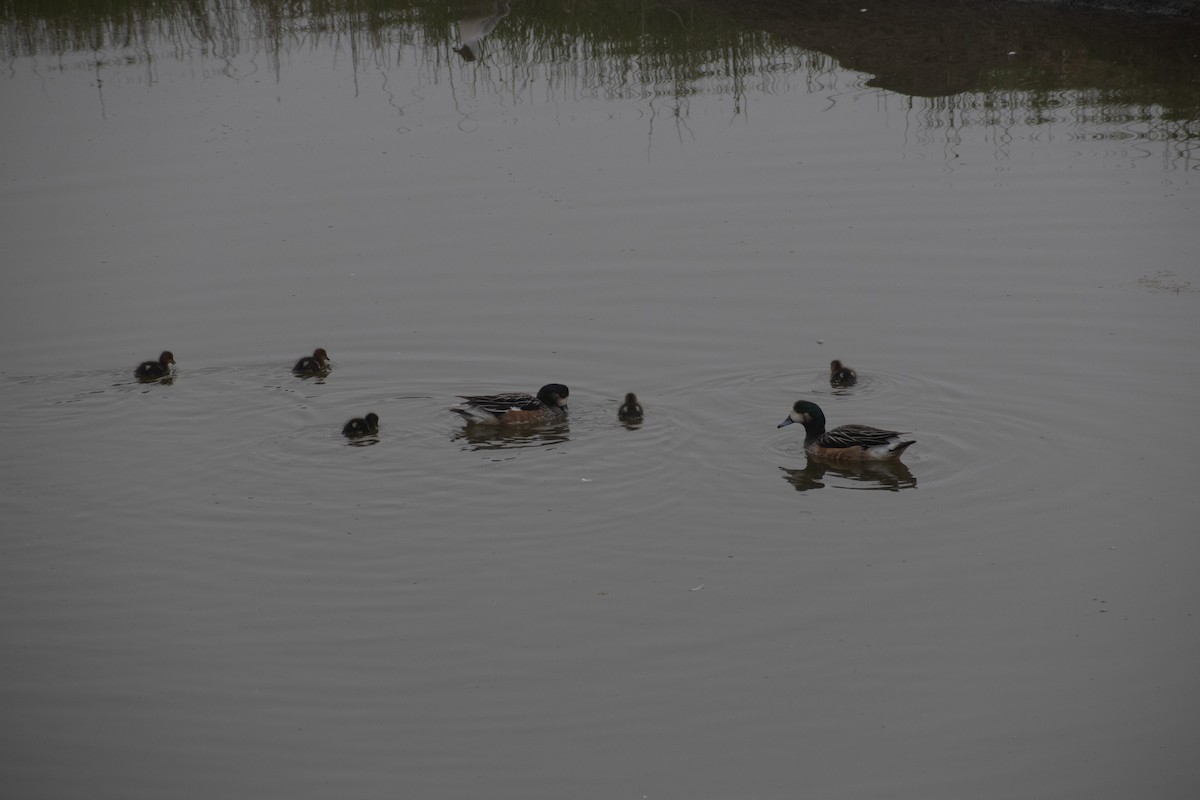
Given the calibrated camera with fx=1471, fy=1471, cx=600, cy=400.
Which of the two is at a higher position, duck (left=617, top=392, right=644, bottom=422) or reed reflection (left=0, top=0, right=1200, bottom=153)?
reed reflection (left=0, top=0, right=1200, bottom=153)

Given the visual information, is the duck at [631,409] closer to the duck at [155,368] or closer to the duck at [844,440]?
the duck at [844,440]

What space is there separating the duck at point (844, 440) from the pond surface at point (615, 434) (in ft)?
0.49

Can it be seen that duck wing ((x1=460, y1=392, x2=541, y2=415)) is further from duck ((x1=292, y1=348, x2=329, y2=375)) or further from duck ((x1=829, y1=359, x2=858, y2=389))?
duck ((x1=829, y1=359, x2=858, y2=389))

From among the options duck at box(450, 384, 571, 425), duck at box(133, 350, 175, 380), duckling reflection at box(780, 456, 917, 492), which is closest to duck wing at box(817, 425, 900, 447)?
duckling reflection at box(780, 456, 917, 492)

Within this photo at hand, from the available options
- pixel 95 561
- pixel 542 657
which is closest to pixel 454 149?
pixel 95 561

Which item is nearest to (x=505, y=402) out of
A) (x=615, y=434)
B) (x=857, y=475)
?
(x=615, y=434)

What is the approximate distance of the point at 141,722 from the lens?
6.70m

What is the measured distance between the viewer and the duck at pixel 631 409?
9.66 meters

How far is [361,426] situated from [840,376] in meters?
3.27

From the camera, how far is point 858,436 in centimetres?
920

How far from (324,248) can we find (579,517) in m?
5.99

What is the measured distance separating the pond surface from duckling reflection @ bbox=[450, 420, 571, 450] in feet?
0.11

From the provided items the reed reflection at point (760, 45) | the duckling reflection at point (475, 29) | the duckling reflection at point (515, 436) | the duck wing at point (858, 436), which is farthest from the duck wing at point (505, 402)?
the duckling reflection at point (475, 29)

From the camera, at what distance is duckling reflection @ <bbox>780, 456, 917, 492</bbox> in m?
8.99
